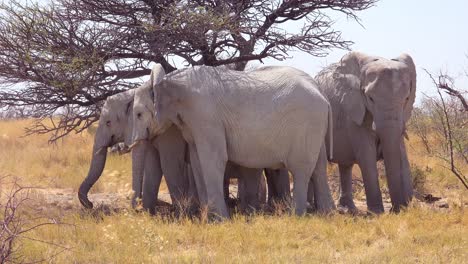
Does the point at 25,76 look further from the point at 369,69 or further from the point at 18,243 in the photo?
the point at 369,69

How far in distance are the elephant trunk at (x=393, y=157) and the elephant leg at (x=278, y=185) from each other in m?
1.52

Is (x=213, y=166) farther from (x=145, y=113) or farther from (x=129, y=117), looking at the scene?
(x=129, y=117)

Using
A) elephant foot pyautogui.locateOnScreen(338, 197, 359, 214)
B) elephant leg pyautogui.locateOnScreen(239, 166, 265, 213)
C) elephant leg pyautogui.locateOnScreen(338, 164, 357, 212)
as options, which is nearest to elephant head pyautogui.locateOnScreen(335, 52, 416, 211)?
elephant foot pyautogui.locateOnScreen(338, 197, 359, 214)

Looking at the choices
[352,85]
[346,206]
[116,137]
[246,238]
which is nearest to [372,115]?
[352,85]

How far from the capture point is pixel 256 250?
654cm

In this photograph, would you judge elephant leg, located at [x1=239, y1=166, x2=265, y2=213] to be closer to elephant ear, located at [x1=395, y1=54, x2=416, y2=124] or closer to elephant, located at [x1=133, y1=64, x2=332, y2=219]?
elephant, located at [x1=133, y1=64, x2=332, y2=219]

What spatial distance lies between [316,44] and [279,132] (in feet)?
13.0

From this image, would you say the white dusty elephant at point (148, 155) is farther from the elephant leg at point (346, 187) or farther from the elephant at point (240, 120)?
the elephant leg at point (346, 187)

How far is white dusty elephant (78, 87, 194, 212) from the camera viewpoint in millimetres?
9195

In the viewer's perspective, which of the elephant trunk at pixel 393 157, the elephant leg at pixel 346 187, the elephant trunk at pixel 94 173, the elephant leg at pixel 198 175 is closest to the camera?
the elephant leg at pixel 198 175

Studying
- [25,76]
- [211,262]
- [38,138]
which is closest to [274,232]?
[211,262]

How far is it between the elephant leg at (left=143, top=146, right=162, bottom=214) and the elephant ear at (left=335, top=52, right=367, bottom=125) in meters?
2.78

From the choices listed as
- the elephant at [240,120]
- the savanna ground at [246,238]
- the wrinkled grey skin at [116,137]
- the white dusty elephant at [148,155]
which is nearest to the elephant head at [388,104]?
the savanna ground at [246,238]

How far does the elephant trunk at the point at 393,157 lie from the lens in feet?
29.2
